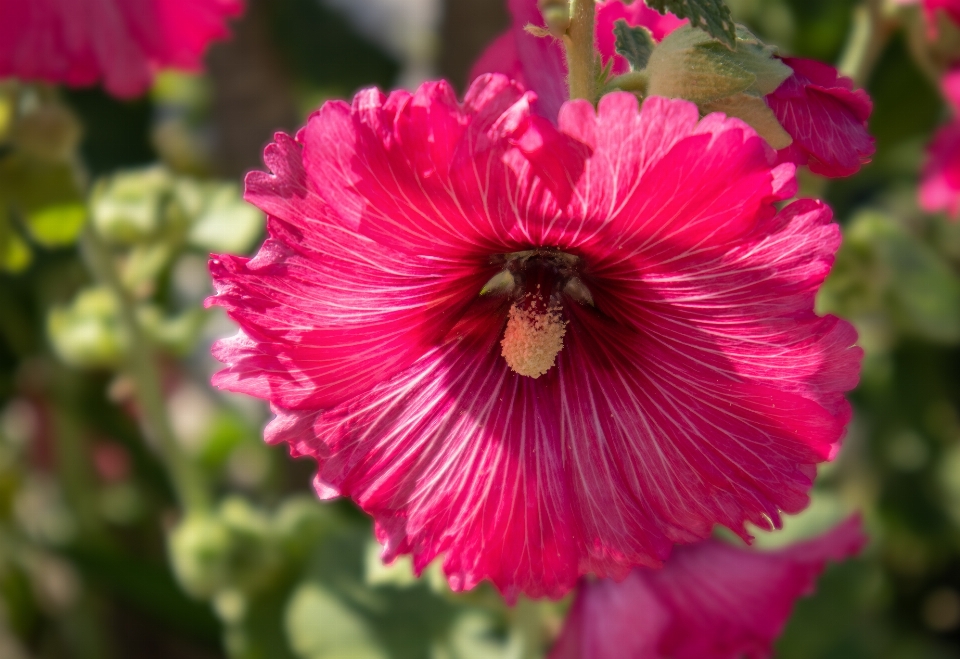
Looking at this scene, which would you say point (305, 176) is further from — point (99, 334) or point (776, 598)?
point (99, 334)

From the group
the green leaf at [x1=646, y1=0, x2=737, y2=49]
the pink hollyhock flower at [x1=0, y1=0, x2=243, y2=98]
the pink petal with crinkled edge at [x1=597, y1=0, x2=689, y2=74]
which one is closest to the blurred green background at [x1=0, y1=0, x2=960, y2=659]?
the pink hollyhock flower at [x1=0, y1=0, x2=243, y2=98]

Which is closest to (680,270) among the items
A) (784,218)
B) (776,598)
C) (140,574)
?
(784,218)

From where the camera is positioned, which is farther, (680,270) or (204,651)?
(204,651)

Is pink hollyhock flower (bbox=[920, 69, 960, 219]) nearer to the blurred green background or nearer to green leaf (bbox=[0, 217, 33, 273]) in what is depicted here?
the blurred green background

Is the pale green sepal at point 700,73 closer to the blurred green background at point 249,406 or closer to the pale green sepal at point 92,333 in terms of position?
the blurred green background at point 249,406

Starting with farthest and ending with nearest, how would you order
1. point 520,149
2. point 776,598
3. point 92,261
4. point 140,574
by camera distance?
1. point 140,574
2. point 92,261
3. point 776,598
4. point 520,149

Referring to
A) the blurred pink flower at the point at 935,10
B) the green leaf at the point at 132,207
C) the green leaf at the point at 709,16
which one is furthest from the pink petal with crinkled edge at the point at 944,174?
the green leaf at the point at 132,207

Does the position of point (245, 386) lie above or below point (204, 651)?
above
